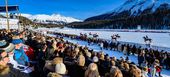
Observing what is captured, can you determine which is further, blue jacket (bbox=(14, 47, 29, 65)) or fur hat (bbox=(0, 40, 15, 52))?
blue jacket (bbox=(14, 47, 29, 65))

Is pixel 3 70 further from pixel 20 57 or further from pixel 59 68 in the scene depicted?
pixel 20 57

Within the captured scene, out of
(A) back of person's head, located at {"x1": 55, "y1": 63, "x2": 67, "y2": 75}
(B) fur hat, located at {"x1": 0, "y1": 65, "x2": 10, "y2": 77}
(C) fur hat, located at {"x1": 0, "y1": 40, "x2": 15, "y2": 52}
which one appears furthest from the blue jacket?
(B) fur hat, located at {"x1": 0, "y1": 65, "x2": 10, "y2": 77}

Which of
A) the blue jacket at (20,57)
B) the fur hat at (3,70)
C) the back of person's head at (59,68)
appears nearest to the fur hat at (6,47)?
the blue jacket at (20,57)

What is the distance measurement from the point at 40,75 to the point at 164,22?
12929cm

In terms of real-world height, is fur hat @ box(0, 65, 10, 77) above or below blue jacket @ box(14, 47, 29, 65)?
above

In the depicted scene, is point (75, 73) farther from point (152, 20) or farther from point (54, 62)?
point (152, 20)

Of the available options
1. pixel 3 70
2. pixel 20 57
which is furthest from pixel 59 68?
pixel 3 70

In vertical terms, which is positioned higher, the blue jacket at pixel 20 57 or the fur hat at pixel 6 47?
the fur hat at pixel 6 47

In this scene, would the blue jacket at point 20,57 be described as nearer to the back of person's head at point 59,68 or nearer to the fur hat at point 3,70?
the back of person's head at point 59,68

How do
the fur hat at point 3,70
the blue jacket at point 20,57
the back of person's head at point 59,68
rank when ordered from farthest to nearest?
1. the blue jacket at point 20,57
2. the back of person's head at point 59,68
3. the fur hat at point 3,70

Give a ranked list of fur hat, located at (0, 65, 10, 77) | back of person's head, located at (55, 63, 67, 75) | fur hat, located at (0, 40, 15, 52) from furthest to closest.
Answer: fur hat, located at (0, 40, 15, 52)
back of person's head, located at (55, 63, 67, 75)
fur hat, located at (0, 65, 10, 77)

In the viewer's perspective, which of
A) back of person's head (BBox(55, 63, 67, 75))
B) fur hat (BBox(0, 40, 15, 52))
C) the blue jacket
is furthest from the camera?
the blue jacket

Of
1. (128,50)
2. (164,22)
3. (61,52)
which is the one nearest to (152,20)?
(164,22)

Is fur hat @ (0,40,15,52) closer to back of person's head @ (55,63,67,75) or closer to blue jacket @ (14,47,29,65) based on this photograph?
blue jacket @ (14,47,29,65)
